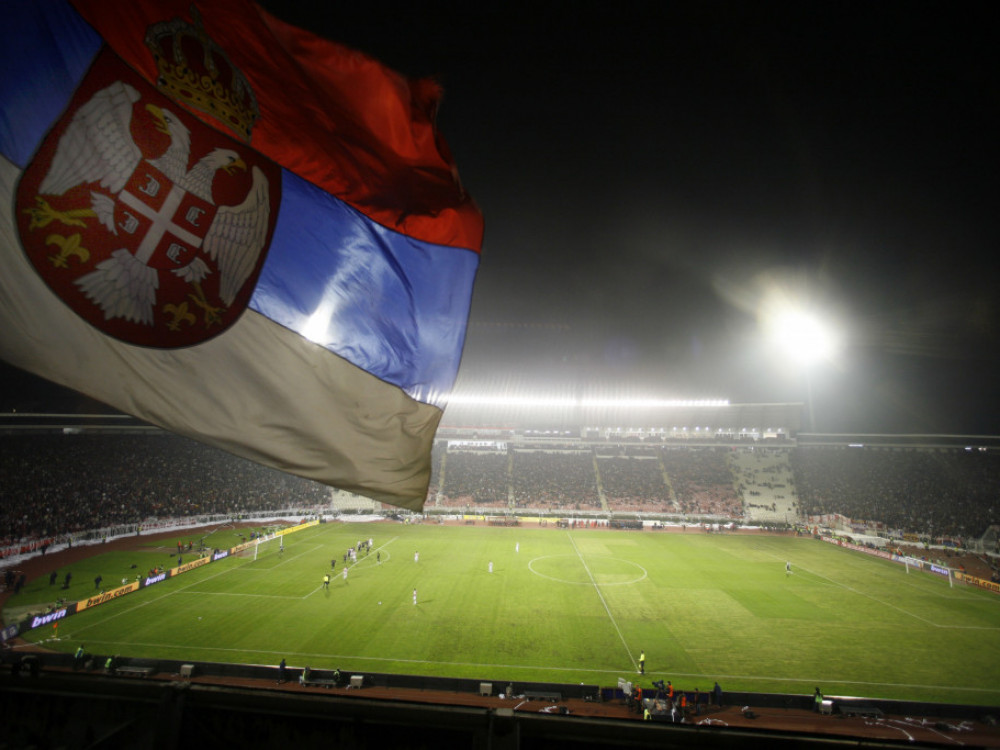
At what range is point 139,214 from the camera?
379 centimetres

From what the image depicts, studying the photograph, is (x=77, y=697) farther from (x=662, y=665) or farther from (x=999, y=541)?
(x=999, y=541)

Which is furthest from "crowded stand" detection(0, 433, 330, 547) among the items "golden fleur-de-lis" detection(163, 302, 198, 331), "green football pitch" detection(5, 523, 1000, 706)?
"golden fleur-de-lis" detection(163, 302, 198, 331)

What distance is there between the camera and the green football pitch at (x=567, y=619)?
18156 millimetres

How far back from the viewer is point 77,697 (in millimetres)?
2105

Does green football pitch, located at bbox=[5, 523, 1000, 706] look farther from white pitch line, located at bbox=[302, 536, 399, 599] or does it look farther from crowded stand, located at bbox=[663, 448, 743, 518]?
crowded stand, located at bbox=[663, 448, 743, 518]

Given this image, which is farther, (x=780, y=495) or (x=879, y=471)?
(x=780, y=495)

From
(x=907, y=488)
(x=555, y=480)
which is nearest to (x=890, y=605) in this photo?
(x=907, y=488)

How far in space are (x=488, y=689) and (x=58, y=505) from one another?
120 feet

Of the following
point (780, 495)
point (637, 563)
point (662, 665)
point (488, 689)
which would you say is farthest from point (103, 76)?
point (780, 495)

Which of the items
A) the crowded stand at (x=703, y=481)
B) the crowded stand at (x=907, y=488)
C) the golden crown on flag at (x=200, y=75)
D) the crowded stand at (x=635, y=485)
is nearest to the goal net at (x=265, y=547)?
the golden crown on flag at (x=200, y=75)

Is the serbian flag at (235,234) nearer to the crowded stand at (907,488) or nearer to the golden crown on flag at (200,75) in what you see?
the golden crown on flag at (200,75)

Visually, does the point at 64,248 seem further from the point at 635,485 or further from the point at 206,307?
the point at 635,485

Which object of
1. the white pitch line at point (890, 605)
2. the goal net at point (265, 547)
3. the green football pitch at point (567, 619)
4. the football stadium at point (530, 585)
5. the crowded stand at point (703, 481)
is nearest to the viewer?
the football stadium at point (530, 585)

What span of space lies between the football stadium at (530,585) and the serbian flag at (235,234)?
2.13m
